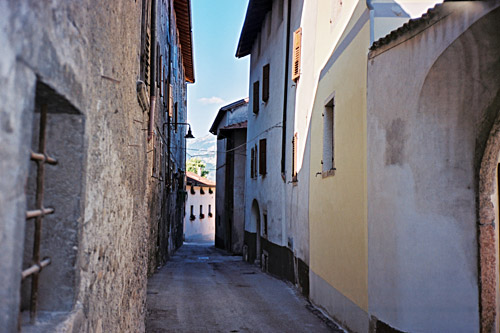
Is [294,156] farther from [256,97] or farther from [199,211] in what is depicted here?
[199,211]

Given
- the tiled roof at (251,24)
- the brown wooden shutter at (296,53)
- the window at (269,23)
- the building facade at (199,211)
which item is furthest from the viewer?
the building facade at (199,211)

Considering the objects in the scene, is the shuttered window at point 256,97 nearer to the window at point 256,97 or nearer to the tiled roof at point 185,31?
the window at point 256,97

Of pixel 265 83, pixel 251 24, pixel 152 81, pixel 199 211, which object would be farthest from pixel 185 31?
pixel 199 211

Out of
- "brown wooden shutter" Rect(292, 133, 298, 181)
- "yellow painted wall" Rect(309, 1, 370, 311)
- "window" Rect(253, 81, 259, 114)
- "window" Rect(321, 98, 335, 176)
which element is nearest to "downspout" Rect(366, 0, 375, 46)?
"yellow painted wall" Rect(309, 1, 370, 311)

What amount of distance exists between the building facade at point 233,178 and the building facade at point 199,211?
15.0 meters

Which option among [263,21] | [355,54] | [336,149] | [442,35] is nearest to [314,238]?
[336,149]

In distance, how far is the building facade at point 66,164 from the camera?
1.91m

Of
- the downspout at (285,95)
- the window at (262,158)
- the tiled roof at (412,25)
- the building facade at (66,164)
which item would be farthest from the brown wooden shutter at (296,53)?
the building facade at (66,164)

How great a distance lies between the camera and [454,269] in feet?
21.1

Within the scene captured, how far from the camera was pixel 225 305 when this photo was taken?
427 inches

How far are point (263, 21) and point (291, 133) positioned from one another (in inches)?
283

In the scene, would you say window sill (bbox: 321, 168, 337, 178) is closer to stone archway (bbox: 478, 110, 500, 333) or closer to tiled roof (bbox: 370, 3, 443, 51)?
tiled roof (bbox: 370, 3, 443, 51)

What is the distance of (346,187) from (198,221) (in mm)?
40026

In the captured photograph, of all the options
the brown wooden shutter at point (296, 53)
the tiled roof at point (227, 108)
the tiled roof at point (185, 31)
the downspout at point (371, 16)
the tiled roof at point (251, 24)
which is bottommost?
the downspout at point (371, 16)
